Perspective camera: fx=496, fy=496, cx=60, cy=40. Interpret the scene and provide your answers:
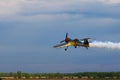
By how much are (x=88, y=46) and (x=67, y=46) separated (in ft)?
21.1

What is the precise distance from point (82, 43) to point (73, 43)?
106 inches

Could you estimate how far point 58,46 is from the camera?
479 feet

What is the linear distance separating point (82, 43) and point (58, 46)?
24.8ft

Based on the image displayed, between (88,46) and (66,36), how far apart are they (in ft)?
29.5

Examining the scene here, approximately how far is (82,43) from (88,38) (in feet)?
10.1

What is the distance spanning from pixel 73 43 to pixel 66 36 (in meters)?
5.07

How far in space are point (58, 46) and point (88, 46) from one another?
898 cm

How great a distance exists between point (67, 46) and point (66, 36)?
7612 mm

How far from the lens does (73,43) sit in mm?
148500

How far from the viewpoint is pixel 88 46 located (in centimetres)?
14712

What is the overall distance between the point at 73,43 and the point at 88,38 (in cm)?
523

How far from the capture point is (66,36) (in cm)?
15262

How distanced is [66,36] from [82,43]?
22.5 feet
